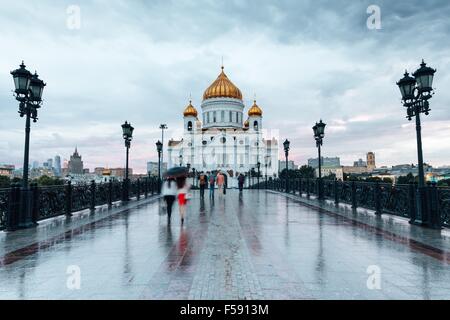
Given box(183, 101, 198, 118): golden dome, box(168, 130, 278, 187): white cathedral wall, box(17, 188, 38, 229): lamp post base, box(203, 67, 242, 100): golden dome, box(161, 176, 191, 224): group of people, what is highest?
box(203, 67, 242, 100): golden dome

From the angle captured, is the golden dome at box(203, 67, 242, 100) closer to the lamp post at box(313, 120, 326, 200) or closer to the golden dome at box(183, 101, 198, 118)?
the golden dome at box(183, 101, 198, 118)

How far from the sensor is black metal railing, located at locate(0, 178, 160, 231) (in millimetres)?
8859

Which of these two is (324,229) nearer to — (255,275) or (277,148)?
(255,275)

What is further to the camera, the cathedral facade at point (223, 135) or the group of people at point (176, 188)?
the cathedral facade at point (223, 135)

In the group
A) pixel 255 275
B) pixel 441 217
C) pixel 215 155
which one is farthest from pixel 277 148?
pixel 255 275

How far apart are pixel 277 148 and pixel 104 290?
252ft

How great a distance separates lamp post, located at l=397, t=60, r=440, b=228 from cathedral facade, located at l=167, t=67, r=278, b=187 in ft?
198

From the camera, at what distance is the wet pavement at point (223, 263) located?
13.5ft

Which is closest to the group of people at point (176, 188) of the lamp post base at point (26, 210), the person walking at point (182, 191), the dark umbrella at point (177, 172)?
the person walking at point (182, 191)

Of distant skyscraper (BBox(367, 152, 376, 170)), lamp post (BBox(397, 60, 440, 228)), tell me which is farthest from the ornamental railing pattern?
distant skyscraper (BBox(367, 152, 376, 170))

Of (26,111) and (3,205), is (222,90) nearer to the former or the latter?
(26,111)

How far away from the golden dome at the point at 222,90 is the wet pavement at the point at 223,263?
204ft

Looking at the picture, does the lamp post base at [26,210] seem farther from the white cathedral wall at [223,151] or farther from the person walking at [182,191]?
the white cathedral wall at [223,151]

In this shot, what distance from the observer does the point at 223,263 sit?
5.35m
